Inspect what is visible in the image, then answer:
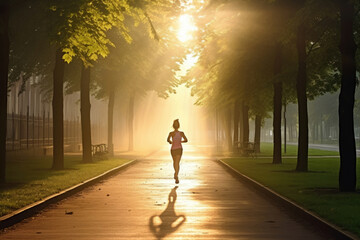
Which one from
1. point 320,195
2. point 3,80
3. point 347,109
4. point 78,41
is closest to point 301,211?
point 320,195

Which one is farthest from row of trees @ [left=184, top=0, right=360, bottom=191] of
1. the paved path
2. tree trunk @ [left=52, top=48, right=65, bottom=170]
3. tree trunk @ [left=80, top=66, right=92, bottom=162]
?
tree trunk @ [left=52, top=48, right=65, bottom=170]

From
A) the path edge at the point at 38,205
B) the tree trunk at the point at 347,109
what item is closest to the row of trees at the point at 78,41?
the path edge at the point at 38,205

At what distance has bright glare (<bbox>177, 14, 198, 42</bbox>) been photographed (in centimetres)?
3259

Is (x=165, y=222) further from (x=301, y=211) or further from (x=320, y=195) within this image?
(x=320, y=195)

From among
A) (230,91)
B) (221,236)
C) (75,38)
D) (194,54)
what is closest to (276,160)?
(230,91)

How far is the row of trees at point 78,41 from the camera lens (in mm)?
18500

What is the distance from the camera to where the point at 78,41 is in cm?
1947

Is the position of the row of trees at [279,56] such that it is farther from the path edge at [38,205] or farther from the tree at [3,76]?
the tree at [3,76]

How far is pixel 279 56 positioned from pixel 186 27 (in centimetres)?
659

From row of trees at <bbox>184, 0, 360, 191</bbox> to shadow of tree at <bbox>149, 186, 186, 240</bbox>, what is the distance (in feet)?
17.6

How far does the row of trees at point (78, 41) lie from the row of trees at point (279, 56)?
3243 mm

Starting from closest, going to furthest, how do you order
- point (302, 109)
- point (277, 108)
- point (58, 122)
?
point (302, 109), point (58, 122), point (277, 108)

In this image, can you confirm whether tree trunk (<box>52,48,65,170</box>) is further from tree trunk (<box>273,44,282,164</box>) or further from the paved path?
tree trunk (<box>273,44,282,164</box>)

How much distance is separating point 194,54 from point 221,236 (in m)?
29.7
